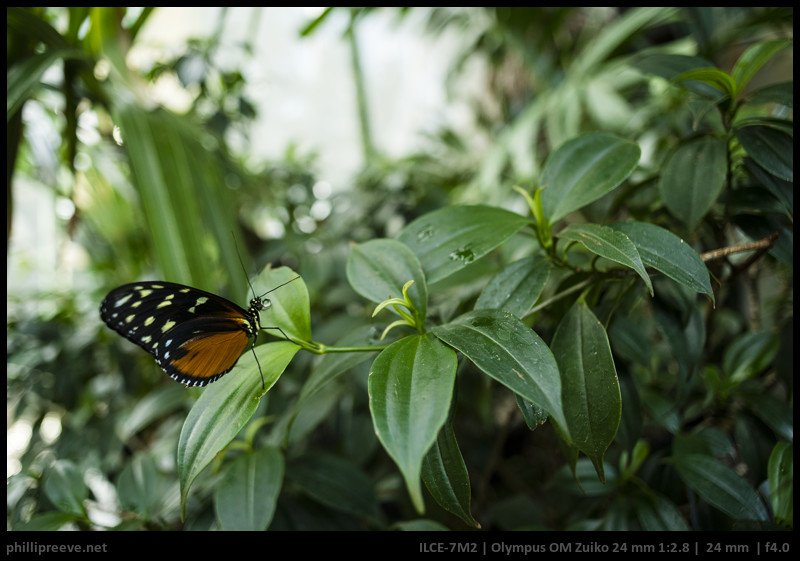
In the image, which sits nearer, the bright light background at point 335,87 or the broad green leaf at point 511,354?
the broad green leaf at point 511,354

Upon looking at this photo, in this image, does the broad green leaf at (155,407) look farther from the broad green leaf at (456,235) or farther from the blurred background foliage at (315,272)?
the broad green leaf at (456,235)

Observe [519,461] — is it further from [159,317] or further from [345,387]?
[159,317]

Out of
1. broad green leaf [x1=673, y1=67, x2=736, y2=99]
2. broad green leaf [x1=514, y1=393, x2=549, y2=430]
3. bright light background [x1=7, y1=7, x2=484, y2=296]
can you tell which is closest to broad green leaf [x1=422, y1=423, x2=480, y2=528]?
broad green leaf [x1=514, y1=393, x2=549, y2=430]

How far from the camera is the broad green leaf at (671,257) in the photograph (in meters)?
0.34

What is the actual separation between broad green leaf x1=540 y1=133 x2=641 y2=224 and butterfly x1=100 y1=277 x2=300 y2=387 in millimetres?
260

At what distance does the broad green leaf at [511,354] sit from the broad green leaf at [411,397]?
0.02 metres

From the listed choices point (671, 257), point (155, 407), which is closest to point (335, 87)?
point (155, 407)

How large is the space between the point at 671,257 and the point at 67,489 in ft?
2.18

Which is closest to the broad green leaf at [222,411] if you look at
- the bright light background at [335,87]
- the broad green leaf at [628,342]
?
the broad green leaf at [628,342]

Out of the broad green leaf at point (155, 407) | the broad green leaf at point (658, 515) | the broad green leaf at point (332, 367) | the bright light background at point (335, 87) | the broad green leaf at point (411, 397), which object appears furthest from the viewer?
the bright light background at point (335, 87)

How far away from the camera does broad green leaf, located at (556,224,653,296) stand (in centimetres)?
32

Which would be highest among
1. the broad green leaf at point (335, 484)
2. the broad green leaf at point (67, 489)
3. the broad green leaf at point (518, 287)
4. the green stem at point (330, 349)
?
the green stem at point (330, 349)

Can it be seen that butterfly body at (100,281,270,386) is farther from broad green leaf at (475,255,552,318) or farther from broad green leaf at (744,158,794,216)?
broad green leaf at (744,158,794,216)

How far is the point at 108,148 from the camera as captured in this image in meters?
1.05
